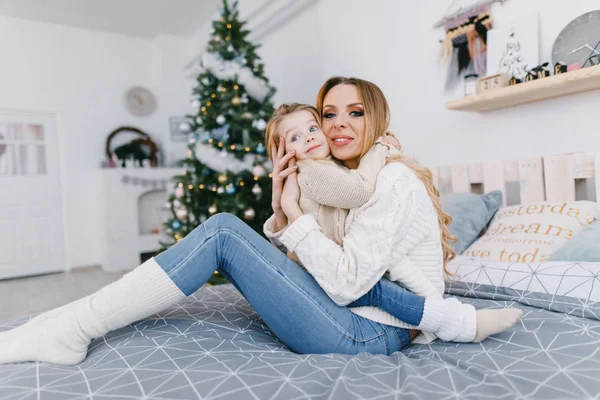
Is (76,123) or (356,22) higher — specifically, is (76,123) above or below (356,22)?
below

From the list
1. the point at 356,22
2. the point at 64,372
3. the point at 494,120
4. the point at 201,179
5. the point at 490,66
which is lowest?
the point at 64,372

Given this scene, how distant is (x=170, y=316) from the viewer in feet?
4.52

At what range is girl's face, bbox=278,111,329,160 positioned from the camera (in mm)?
1330

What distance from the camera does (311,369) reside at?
0.96 meters

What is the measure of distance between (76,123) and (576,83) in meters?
5.22

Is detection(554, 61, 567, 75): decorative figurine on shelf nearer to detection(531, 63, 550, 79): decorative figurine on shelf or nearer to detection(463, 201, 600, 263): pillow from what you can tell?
detection(531, 63, 550, 79): decorative figurine on shelf

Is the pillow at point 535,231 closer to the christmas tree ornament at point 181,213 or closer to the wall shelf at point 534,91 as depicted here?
the wall shelf at point 534,91

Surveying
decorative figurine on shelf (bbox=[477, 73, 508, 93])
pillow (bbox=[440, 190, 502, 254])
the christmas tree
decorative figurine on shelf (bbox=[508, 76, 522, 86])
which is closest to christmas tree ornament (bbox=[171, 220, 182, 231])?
the christmas tree

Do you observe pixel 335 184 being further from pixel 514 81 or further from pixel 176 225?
pixel 176 225

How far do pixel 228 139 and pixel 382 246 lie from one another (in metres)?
2.47

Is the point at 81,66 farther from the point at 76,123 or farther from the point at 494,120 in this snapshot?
the point at 494,120

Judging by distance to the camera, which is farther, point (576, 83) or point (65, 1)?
point (65, 1)

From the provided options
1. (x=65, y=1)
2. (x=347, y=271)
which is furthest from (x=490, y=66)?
(x=65, y=1)

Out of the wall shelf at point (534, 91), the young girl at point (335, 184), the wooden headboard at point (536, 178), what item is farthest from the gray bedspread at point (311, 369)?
the wall shelf at point (534, 91)
